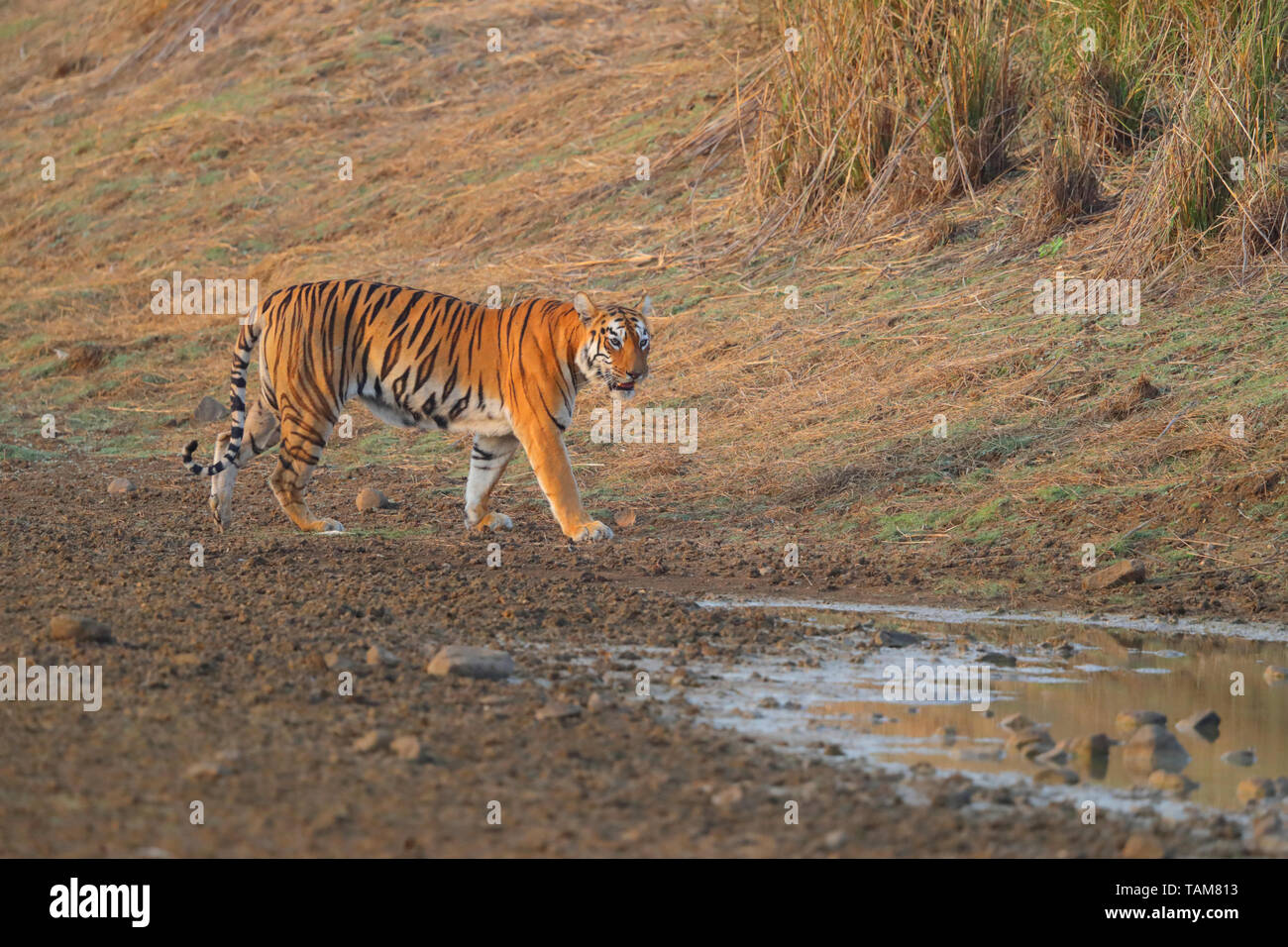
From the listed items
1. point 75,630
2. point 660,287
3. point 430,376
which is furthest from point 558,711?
point 660,287

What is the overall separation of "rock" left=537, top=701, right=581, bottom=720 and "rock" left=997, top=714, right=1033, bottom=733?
138 centimetres

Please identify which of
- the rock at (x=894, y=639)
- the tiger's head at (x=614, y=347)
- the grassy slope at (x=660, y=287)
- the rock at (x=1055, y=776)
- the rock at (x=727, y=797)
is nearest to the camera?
the rock at (x=727, y=797)

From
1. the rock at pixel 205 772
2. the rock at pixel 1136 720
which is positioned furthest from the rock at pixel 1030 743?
the rock at pixel 205 772

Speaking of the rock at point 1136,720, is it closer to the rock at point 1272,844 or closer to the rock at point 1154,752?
the rock at point 1154,752

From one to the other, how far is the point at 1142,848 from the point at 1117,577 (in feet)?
11.5

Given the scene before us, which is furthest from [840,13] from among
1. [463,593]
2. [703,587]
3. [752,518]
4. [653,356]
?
[463,593]

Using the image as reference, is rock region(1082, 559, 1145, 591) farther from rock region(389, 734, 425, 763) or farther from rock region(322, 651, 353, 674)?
rock region(389, 734, 425, 763)

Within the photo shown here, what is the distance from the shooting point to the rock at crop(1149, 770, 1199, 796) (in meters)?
4.43

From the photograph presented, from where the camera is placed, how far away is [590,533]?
830 cm

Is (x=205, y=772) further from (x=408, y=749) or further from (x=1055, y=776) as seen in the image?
(x=1055, y=776)

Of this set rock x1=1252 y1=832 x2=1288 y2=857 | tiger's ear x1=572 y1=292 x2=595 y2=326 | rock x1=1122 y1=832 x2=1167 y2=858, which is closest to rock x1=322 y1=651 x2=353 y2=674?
rock x1=1122 y1=832 x2=1167 y2=858

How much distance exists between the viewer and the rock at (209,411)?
12141mm

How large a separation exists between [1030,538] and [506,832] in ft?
15.3
